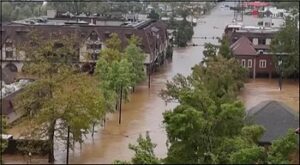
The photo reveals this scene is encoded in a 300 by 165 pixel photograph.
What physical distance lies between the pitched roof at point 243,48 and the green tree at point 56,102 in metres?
9.83

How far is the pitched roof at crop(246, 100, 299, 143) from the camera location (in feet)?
29.2

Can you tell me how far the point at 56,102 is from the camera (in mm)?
9156

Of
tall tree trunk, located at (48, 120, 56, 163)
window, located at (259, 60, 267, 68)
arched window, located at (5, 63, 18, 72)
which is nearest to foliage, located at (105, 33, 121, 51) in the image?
arched window, located at (5, 63, 18, 72)

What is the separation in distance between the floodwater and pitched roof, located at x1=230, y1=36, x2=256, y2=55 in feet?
3.30

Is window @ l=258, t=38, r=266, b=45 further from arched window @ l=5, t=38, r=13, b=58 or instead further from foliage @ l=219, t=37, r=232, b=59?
arched window @ l=5, t=38, r=13, b=58

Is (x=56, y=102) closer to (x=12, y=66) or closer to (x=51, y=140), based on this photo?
(x=51, y=140)

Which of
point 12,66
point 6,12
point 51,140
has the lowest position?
point 51,140

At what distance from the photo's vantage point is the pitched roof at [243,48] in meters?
19.3

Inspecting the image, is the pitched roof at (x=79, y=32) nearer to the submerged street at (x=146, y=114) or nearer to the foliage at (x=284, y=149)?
the submerged street at (x=146, y=114)

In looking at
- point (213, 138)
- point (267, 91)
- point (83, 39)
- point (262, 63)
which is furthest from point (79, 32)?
point (213, 138)

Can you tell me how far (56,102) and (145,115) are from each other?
468 centimetres

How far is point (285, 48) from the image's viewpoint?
1784cm

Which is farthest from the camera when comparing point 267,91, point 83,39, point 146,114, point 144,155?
point 83,39

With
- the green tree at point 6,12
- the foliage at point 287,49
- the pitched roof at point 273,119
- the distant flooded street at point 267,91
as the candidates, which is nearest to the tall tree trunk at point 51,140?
the pitched roof at point 273,119
